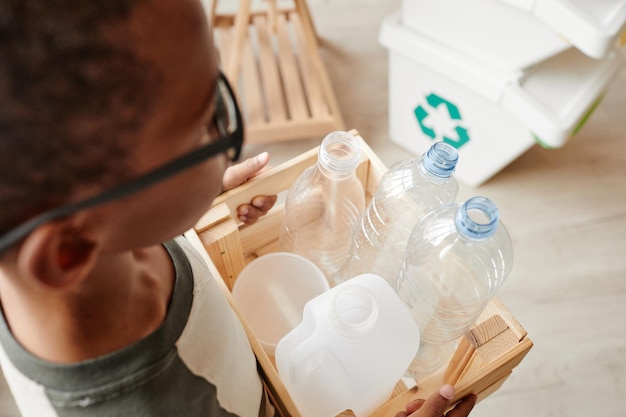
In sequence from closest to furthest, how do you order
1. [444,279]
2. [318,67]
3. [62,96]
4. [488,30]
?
[62,96], [444,279], [488,30], [318,67]

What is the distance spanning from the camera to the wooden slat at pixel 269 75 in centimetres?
137

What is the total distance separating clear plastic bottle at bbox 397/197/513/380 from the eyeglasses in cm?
29

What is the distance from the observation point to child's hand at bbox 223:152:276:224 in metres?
0.68

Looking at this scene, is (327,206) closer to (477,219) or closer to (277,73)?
(477,219)

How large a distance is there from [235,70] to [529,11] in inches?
27.6

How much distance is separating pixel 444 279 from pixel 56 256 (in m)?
0.46

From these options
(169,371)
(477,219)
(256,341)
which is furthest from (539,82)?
(169,371)

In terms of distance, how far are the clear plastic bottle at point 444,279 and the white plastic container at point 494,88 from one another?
47 centimetres

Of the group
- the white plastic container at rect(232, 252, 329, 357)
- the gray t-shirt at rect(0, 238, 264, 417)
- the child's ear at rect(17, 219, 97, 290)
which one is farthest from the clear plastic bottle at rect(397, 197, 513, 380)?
the child's ear at rect(17, 219, 97, 290)

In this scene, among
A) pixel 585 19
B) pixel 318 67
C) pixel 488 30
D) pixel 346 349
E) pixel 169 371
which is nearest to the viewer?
pixel 169 371

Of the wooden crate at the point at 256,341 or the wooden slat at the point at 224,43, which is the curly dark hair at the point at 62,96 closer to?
the wooden crate at the point at 256,341

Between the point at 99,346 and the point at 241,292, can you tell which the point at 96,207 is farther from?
the point at 241,292

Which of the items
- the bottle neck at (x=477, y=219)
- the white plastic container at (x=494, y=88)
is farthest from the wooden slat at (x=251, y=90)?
the bottle neck at (x=477, y=219)

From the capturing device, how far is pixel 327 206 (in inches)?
28.8
